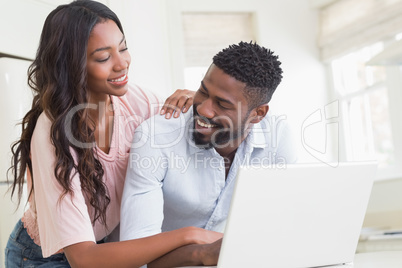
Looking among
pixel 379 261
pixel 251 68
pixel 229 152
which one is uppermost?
pixel 251 68

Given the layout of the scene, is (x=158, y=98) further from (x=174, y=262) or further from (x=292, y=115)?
(x=292, y=115)

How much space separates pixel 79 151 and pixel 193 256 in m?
0.48

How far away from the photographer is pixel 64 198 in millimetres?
1471

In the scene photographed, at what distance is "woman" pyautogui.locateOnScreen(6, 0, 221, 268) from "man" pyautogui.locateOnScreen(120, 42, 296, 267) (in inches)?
4.0

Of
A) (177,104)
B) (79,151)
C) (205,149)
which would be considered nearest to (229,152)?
(205,149)

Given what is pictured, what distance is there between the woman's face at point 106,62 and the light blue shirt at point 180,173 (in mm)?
147

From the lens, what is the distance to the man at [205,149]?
5.03 ft

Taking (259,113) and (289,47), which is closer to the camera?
(259,113)

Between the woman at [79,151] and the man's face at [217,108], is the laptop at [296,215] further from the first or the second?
the man's face at [217,108]

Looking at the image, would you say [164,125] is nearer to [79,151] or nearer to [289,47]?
[79,151]

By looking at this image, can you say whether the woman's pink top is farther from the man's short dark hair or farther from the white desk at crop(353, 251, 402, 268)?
the white desk at crop(353, 251, 402, 268)

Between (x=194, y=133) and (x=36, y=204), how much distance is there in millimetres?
486

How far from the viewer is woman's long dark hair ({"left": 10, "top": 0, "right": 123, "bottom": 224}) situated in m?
1.53

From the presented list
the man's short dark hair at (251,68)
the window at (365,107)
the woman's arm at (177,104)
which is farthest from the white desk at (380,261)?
the window at (365,107)
